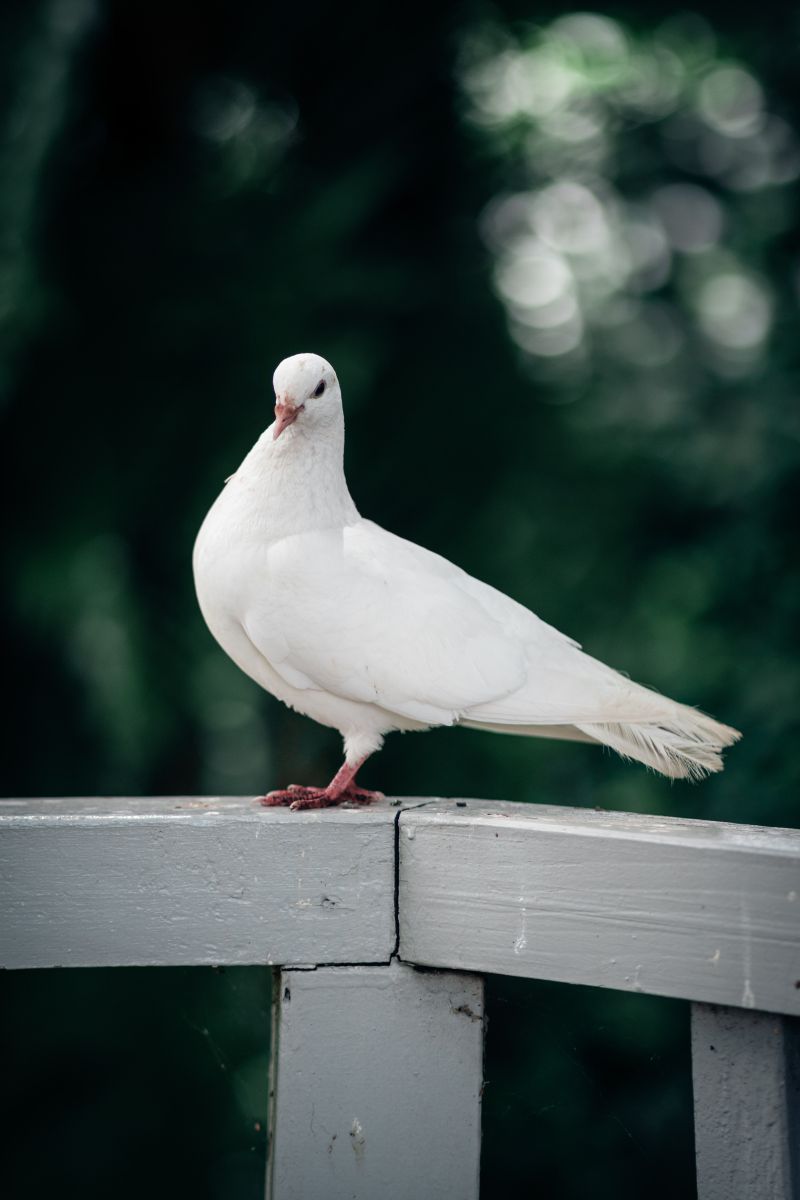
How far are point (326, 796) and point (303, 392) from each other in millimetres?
749

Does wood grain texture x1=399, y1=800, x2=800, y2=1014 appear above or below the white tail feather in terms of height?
below

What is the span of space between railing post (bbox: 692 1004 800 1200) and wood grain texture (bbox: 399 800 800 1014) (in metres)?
0.05

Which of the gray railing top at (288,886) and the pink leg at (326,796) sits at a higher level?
the pink leg at (326,796)

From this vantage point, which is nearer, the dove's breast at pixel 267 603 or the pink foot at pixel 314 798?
the pink foot at pixel 314 798

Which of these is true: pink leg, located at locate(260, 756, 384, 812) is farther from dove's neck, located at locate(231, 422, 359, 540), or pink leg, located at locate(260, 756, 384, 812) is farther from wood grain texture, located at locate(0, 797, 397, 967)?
dove's neck, located at locate(231, 422, 359, 540)

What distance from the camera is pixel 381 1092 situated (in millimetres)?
1564

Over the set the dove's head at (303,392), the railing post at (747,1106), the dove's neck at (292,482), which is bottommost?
the railing post at (747,1106)

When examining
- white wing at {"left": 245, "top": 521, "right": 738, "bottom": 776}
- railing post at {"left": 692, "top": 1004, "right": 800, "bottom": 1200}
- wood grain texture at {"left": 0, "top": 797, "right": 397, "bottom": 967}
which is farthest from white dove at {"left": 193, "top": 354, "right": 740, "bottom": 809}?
railing post at {"left": 692, "top": 1004, "right": 800, "bottom": 1200}

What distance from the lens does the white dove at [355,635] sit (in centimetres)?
211

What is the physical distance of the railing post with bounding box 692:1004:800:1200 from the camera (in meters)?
1.29

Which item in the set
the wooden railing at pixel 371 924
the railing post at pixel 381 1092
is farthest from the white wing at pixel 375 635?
the railing post at pixel 381 1092

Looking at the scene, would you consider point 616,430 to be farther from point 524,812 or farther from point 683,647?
point 524,812

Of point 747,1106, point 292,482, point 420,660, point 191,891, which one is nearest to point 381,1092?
point 191,891

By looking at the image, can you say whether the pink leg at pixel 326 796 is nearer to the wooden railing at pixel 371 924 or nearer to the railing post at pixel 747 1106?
the wooden railing at pixel 371 924
